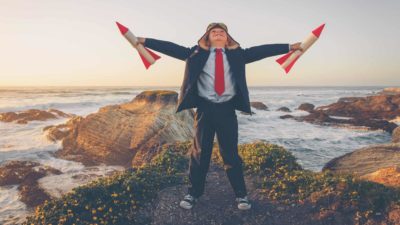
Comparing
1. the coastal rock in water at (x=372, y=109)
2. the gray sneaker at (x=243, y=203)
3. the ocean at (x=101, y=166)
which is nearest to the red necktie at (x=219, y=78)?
the gray sneaker at (x=243, y=203)

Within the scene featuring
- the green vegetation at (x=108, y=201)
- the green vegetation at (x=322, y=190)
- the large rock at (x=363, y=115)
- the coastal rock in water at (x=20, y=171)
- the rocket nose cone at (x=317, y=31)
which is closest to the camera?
the green vegetation at (x=322, y=190)

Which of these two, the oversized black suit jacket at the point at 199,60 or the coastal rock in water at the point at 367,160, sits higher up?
the oversized black suit jacket at the point at 199,60

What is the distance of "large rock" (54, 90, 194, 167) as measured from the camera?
11.5 metres

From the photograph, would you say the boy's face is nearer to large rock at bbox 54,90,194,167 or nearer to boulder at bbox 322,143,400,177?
boulder at bbox 322,143,400,177

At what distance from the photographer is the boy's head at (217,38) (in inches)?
196

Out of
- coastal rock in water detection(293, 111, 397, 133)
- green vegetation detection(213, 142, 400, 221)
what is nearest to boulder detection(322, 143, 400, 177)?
green vegetation detection(213, 142, 400, 221)

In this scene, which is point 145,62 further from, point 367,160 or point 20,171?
point 20,171

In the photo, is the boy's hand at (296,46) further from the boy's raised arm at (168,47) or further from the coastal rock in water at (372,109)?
the coastal rock in water at (372,109)

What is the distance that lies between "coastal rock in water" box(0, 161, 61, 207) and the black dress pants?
501 centimetres

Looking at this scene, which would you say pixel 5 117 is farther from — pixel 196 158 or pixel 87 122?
pixel 196 158

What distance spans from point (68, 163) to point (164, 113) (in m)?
4.02

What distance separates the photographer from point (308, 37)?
16.9ft

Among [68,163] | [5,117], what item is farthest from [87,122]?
[5,117]

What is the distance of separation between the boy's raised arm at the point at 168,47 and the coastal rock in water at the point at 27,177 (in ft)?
18.1
